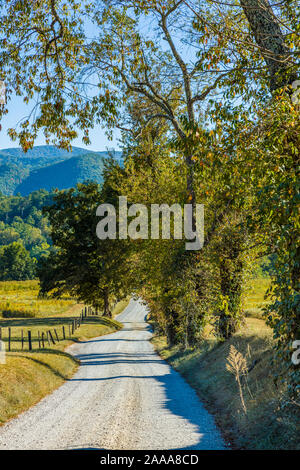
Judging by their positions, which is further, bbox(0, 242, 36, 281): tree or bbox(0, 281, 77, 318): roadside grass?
bbox(0, 242, 36, 281): tree

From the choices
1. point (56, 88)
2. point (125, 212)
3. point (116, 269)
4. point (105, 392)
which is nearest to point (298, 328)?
point (56, 88)

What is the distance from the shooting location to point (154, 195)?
2462 cm

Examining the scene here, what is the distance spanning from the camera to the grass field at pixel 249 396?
299 inches

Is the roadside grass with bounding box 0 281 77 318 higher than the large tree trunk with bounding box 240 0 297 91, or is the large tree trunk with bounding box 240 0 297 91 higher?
the large tree trunk with bounding box 240 0 297 91

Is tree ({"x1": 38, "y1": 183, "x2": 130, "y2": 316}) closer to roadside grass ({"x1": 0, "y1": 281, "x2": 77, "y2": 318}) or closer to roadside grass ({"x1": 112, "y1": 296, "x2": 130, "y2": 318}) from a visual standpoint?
roadside grass ({"x1": 0, "y1": 281, "x2": 77, "y2": 318})

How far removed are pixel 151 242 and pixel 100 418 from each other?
14.1 metres

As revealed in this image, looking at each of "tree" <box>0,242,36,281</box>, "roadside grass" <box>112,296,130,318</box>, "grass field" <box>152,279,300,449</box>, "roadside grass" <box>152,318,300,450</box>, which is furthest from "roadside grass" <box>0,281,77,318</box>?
"roadside grass" <box>152,318,300,450</box>

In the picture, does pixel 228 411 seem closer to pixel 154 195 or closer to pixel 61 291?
pixel 154 195

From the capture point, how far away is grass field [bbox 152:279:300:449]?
7605mm

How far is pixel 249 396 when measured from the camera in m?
10.9

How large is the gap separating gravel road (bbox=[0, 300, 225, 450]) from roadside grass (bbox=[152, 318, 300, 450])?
1.35ft

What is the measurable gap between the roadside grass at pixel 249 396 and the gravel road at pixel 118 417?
0.41 meters

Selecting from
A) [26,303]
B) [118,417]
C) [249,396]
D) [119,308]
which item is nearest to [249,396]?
[249,396]

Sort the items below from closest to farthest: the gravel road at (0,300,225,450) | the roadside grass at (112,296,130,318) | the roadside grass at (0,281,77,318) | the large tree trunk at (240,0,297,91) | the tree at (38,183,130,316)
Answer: the large tree trunk at (240,0,297,91) < the gravel road at (0,300,225,450) < the tree at (38,183,130,316) < the roadside grass at (0,281,77,318) < the roadside grass at (112,296,130,318)
